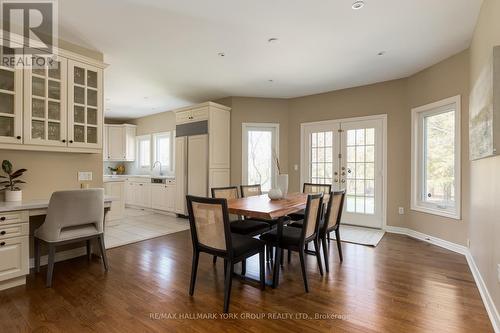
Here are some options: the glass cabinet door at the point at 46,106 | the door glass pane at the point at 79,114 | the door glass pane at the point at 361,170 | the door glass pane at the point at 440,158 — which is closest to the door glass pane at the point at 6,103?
the glass cabinet door at the point at 46,106

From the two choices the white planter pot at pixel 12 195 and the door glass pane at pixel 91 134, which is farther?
the door glass pane at pixel 91 134

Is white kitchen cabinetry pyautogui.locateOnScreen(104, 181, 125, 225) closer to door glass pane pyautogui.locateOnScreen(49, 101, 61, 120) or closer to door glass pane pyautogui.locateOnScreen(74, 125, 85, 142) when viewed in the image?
door glass pane pyautogui.locateOnScreen(74, 125, 85, 142)

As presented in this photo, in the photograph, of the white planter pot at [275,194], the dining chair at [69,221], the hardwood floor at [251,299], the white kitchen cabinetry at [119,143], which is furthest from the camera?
the white kitchen cabinetry at [119,143]

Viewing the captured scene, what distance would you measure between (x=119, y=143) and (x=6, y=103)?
5.17 m

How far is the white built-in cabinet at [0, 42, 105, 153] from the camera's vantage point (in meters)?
2.55

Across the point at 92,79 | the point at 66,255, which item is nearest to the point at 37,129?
the point at 92,79

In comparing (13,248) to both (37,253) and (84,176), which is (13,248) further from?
(84,176)

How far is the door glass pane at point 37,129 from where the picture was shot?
2.69 metres

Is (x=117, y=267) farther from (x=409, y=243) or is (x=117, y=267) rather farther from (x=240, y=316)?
(x=409, y=243)

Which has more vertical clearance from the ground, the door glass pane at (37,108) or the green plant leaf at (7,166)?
the door glass pane at (37,108)

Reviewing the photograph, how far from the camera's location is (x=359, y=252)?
11.3ft

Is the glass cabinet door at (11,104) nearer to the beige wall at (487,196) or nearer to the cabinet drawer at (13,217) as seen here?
the cabinet drawer at (13,217)

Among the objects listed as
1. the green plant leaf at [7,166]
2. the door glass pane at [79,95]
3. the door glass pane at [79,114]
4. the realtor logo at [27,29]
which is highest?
the realtor logo at [27,29]

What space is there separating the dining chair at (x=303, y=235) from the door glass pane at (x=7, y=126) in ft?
8.94
